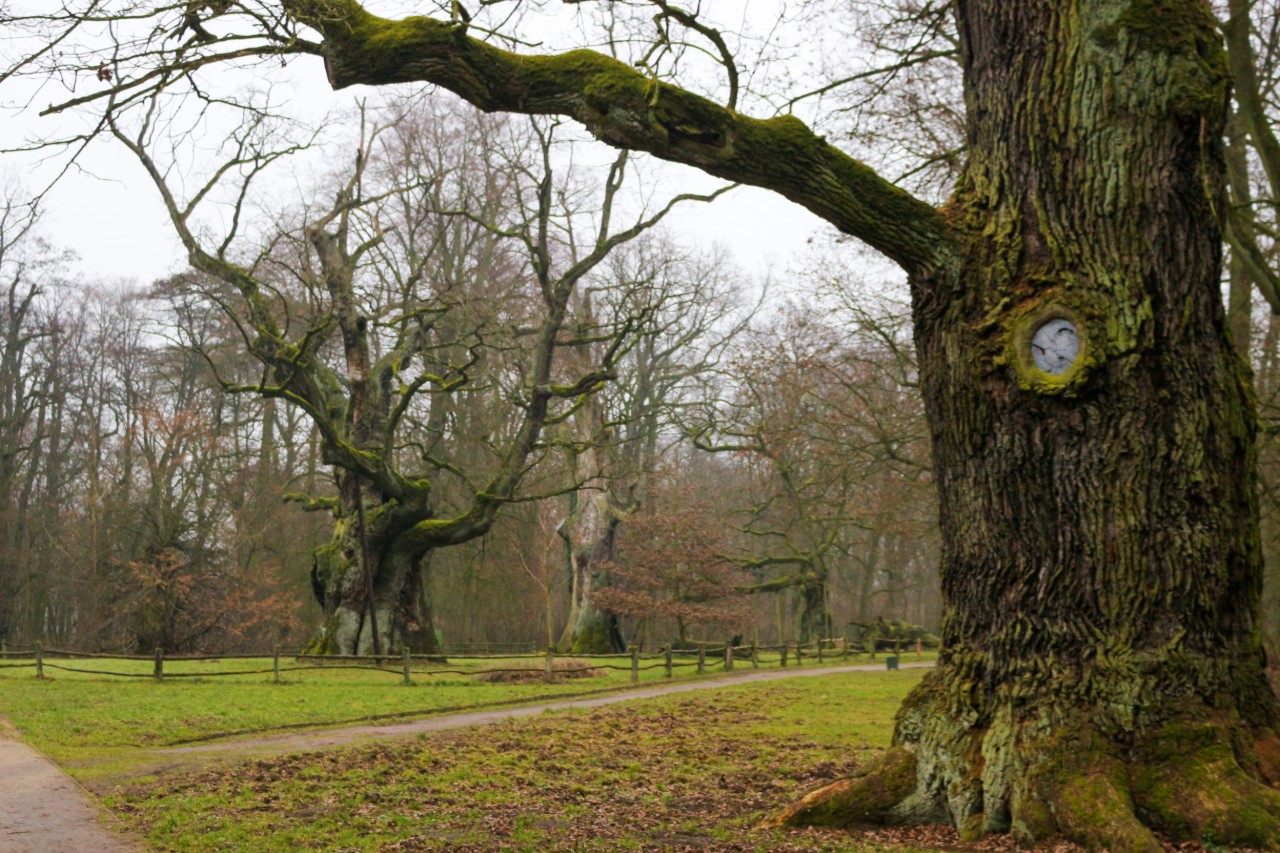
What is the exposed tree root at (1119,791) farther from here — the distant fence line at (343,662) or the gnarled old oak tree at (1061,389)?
the distant fence line at (343,662)

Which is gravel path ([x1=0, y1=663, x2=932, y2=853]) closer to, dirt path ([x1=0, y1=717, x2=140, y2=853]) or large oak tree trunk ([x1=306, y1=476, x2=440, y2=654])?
dirt path ([x1=0, y1=717, x2=140, y2=853])

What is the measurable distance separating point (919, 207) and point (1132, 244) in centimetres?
116

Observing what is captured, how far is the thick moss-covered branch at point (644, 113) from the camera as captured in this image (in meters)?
6.27

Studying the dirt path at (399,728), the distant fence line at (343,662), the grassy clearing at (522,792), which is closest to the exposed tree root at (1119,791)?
the grassy clearing at (522,792)

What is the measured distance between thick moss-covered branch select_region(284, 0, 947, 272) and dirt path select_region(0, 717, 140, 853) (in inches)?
191

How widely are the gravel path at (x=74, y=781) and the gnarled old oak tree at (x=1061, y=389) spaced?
14.6 feet

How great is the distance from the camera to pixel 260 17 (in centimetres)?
655

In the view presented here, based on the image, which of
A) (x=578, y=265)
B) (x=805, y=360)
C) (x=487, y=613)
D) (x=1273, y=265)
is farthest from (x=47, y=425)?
(x=1273, y=265)

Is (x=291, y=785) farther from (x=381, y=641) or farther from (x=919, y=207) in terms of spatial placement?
(x=381, y=641)

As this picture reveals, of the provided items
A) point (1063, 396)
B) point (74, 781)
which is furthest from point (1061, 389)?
point (74, 781)

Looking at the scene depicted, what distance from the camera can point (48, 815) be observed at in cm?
780

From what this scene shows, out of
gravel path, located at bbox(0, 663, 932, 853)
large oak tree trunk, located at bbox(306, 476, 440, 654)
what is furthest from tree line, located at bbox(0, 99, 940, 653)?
gravel path, located at bbox(0, 663, 932, 853)

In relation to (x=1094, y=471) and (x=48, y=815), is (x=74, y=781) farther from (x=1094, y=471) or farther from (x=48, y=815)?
(x=1094, y=471)

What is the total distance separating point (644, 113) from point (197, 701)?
14.3m
